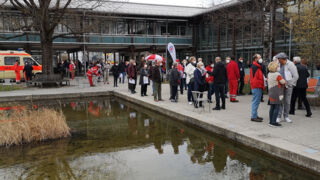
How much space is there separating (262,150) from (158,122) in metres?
3.94

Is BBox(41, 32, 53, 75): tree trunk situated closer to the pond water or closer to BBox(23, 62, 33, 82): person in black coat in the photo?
BBox(23, 62, 33, 82): person in black coat

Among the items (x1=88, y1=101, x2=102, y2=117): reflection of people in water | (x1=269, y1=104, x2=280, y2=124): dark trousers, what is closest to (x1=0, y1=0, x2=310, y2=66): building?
(x1=88, y1=101, x2=102, y2=117): reflection of people in water

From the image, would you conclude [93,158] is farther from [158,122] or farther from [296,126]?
[296,126]

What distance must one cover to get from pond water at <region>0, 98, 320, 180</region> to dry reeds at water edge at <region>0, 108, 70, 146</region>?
0.22 metres

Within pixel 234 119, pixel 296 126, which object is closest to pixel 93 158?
pixel 234 119

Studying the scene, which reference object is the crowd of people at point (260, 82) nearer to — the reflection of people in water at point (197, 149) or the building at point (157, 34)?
the reflection of people in water at point (197, 149)

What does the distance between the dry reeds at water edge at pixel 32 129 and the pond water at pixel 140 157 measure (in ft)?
0.71

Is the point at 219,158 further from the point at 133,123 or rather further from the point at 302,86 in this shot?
the point at 302,86

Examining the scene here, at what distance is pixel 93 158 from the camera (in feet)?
19.2

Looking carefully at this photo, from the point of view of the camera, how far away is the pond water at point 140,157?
16.4 feet

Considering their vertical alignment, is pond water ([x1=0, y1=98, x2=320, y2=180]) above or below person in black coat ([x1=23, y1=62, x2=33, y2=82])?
below

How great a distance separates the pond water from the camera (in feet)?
16.4

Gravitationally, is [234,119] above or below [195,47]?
below

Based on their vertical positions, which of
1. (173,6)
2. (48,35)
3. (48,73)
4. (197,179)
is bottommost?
(197,179)
